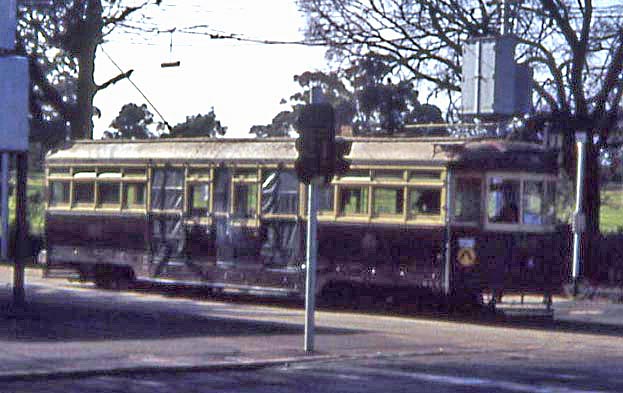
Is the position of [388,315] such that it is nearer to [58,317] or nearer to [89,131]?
[58,317]

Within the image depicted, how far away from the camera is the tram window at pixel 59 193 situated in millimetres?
28969

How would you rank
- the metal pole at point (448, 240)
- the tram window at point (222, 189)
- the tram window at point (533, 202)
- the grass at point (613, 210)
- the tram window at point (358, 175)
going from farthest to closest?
the grass at point (613, 210) → the tram window at point (222, 189) → the tram window at point (358, 175) → the tram window at point (533, 202) → the metal pole at point (448, 240)

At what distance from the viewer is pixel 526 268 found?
22.7m

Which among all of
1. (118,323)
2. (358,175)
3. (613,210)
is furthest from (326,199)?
(613,210)

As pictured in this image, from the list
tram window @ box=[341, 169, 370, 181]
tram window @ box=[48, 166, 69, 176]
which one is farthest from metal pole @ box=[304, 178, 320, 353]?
tram window @ box=[48, 166, 69, 176]

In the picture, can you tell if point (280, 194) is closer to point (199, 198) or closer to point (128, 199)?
point (199, 198)

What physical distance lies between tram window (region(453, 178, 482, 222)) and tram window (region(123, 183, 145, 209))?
7380 millimetres

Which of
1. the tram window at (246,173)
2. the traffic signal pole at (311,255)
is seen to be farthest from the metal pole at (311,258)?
the tram window at (246,173)

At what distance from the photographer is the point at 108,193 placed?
28016 millimetres

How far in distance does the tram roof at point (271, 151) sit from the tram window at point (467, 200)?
0.33m

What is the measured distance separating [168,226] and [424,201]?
19.7 ft

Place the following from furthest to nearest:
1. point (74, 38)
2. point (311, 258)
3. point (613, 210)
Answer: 1. point (613, 210)
2. point (74, 38)
3. point (311, 258)

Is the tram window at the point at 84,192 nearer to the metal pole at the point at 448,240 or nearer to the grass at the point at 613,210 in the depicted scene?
the metal pole at the point at 448,240

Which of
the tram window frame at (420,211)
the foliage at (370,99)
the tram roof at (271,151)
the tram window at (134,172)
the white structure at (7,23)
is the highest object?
the foliage at (370,99)
